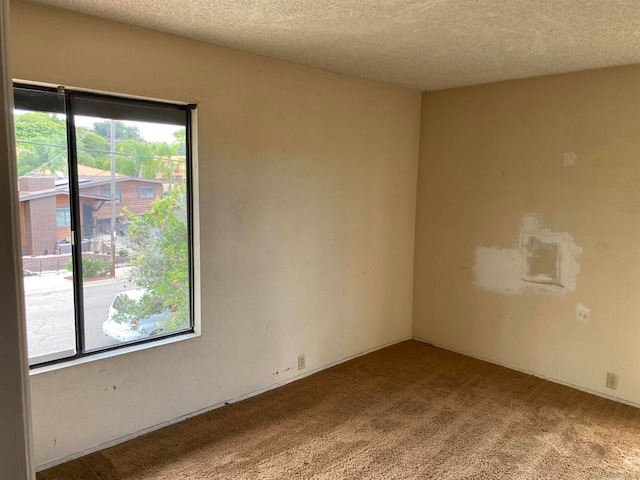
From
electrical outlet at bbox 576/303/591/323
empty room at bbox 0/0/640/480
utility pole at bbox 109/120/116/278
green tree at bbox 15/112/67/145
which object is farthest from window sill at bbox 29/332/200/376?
electrical outlet at bbox 576/303/591/323

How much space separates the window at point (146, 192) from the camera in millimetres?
2787

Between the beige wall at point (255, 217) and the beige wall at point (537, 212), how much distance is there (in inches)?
13.0

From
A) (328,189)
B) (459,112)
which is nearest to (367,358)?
(328,189)

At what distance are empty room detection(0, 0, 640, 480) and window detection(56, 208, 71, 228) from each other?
0.05 ft

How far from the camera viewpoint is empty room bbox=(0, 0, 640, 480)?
244 centimetres

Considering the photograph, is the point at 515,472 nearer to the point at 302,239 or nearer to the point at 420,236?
the point at 302,239

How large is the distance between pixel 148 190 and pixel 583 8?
8.40ft

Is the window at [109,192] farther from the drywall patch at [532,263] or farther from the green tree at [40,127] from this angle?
the drywall patch at [532,263]

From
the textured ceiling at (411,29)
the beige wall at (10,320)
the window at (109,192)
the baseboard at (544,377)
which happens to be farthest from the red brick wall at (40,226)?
the baseboard at (544,377)

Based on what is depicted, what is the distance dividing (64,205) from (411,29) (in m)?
2.16

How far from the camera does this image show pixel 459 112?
163 inches

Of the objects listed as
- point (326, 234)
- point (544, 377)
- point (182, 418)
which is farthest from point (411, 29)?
Result: point (544, 377)

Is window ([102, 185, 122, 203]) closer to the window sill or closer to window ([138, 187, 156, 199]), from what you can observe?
window ([138, 187, 156, 199])

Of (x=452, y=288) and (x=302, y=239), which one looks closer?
(x=302, y=239)
